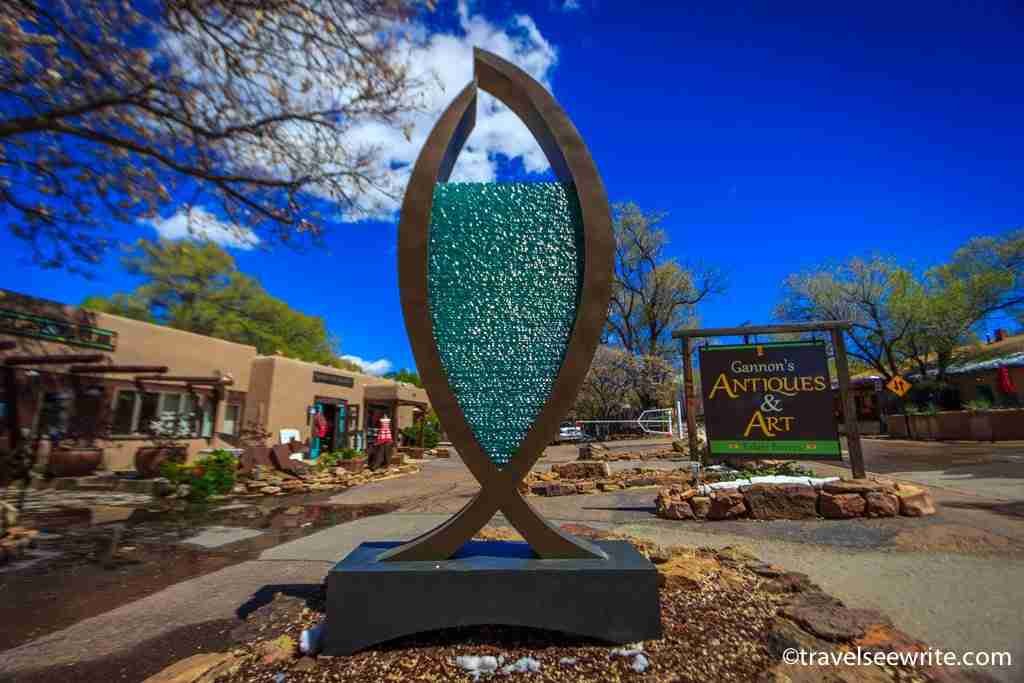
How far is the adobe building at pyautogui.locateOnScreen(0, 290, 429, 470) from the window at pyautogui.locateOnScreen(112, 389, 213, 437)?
26 mm

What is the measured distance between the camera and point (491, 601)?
8.36 feet

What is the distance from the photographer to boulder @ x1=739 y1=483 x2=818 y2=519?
5.62 meters

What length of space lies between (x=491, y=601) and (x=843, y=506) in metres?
4.80

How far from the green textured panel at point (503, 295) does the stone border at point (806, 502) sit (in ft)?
12.5

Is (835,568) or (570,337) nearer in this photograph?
(570,337)

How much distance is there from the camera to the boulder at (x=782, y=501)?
18.5ft

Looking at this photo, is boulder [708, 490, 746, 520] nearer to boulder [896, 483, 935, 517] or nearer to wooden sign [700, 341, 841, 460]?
wooden sign [700, 341, 841, 460]

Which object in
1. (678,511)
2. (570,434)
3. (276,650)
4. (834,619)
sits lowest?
(276,650)

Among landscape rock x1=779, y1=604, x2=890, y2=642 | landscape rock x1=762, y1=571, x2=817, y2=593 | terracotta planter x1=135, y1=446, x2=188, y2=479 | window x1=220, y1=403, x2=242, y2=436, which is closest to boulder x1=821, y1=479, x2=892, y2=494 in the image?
landscape rock x1=762, y1=571, x2=817, y2=593

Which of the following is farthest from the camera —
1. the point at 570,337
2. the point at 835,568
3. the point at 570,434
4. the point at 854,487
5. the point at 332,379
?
the point at 570,434

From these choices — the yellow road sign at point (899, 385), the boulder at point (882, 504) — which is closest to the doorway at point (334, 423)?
the boulder at point (882, 504)

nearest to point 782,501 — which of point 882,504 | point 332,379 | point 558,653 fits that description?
point 882,504

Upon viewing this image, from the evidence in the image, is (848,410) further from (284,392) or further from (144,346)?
(284,392)

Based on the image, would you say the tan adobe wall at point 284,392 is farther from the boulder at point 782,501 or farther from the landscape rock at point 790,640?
the landscape rock at point 790,640
